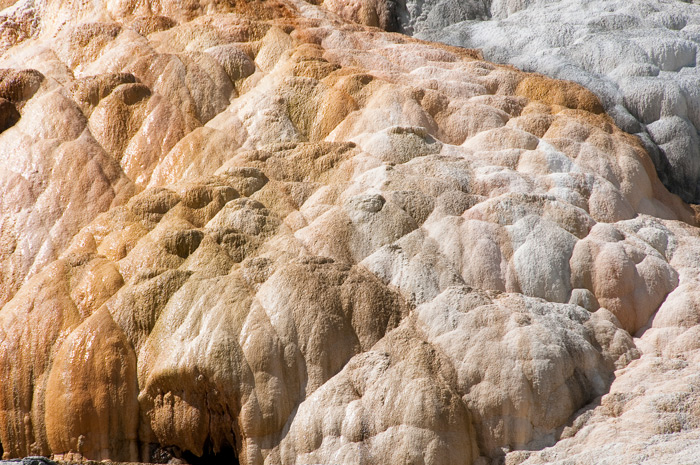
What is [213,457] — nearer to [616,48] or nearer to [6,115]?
[6,115]

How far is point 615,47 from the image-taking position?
322 inches

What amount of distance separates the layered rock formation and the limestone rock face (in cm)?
38

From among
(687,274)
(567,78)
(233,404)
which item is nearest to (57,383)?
(233,404)

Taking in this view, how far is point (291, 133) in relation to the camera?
287 inches

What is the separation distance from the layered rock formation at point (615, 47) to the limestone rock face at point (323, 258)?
380 millimetres

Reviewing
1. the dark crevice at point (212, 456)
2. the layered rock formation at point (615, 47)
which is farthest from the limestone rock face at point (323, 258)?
the layered rock formation at point (615, 47)

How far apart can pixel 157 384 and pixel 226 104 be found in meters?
3.23

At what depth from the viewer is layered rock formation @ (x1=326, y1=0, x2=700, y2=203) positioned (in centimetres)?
772

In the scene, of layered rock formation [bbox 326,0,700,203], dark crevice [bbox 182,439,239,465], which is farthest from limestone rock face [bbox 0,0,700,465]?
layered rock formation [bbox 326,0,700,203]

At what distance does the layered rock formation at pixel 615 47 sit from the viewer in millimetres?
7719

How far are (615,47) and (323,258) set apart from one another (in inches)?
175

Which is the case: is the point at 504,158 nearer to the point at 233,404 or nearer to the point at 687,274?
the point at 687,274

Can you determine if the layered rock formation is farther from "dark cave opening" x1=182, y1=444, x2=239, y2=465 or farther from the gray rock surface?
"dark cave opening" x1=182, y1=444, x2=239, y2=465

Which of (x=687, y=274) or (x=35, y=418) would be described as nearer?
(x=35, y=418)
